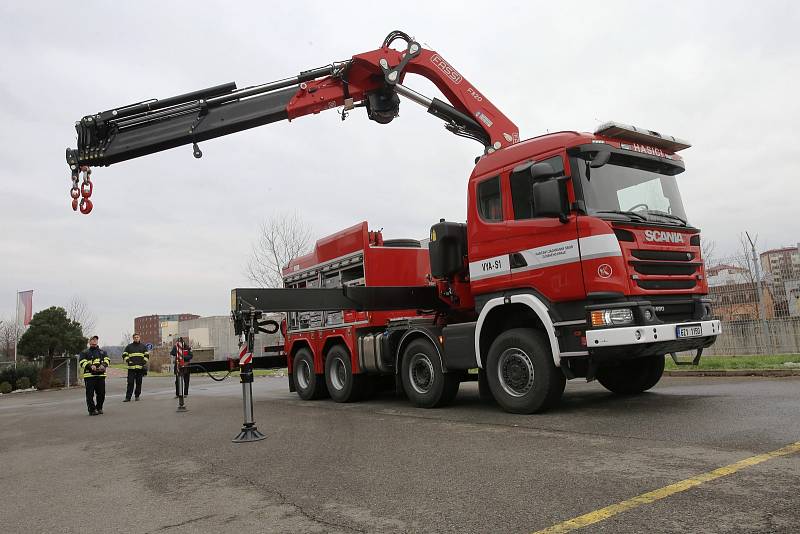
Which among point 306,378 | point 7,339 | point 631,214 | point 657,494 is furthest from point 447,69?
point 7,339

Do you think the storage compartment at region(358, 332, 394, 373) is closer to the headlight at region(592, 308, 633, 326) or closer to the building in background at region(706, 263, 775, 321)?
the headlight at region(592, 308, 633, 326)

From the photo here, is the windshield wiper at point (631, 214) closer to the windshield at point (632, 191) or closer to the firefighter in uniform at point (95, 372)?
the windshield at point (632, 191)

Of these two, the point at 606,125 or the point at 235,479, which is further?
the point at 606,125

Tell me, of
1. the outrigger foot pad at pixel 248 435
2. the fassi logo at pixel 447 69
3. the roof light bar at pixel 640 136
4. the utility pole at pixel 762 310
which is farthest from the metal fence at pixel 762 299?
the outrigger foot pad at pixel 248 435

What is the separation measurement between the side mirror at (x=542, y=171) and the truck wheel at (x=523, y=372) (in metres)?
1.87

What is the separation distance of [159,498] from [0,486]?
2227 millimetres

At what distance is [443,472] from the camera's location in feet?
15.7

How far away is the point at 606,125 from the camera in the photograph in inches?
278

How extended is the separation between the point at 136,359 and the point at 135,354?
0.28 metres

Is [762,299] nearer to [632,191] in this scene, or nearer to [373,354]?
[632,191]

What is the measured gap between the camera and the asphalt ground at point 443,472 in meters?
3.57

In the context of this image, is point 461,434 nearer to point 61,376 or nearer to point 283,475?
point 283,475

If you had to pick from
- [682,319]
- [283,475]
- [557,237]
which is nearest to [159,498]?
[283,475]

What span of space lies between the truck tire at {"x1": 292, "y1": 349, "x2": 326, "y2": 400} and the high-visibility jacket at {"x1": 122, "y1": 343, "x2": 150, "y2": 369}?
527 cm
